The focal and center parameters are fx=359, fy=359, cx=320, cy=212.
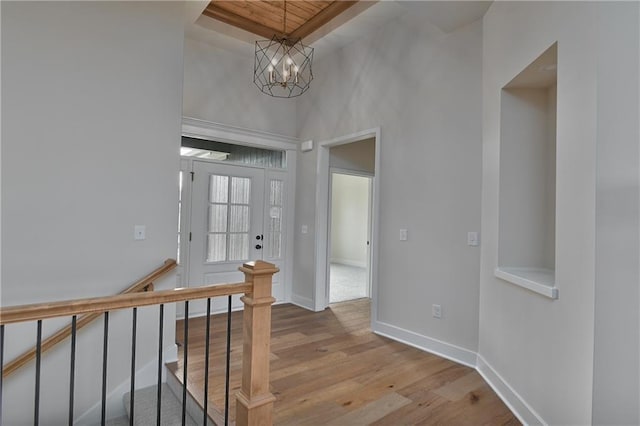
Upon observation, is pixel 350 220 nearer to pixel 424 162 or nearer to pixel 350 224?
pixel 350 224

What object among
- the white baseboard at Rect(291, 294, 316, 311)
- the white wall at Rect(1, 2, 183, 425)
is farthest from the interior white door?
the white wall at Rect(1, 2, 183, 425)

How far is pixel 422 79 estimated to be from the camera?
354 centimetres

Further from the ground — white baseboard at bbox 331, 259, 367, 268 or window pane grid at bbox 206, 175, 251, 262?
window pane grid at bbox 206, 175, 251, 262

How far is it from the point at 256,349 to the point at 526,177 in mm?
2263

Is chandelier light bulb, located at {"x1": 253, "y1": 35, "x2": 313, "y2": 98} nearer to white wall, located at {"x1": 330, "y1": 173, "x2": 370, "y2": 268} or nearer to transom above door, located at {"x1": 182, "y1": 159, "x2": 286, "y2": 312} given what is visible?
transom above door, located at {"x1": 182, "y1": 159, "x2": 286, "y2": 312}

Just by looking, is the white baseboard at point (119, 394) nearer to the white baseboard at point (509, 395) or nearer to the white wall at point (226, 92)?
the white baseboard at point (509, 395)

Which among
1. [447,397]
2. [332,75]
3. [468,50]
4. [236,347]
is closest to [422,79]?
[468,50]

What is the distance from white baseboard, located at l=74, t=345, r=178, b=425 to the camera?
8.78 feet

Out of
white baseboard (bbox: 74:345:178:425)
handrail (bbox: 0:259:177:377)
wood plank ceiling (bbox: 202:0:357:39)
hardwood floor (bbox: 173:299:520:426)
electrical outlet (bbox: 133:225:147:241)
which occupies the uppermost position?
wood plank ceiling (bbox: 202:0:357:39)

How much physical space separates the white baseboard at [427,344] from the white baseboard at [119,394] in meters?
2.11

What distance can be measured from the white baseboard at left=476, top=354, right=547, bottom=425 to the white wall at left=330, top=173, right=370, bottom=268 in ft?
20.2

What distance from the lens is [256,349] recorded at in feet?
6.02

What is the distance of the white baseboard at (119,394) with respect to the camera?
2.68 meters

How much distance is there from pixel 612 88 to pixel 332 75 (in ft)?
11.4
